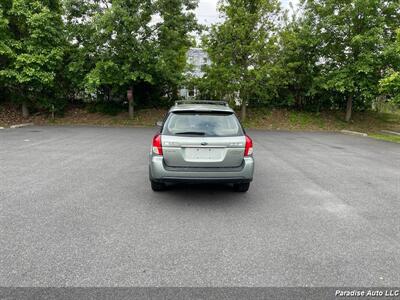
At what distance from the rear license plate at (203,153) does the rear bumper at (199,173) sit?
0.19 metres

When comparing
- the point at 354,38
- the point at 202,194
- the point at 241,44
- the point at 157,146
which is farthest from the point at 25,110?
the point at 354,38

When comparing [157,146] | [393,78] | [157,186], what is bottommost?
[157,186]

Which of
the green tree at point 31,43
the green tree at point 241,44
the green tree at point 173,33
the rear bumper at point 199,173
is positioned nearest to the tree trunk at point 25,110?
the green tree at point 31,43

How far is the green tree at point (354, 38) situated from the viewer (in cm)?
1609

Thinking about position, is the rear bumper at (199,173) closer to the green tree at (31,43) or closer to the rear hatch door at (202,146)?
the rear hatch door at (202,146)

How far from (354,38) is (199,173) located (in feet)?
51.4

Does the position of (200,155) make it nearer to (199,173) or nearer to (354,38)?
Answer: (199,173)

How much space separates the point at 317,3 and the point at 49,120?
1898 centimetres

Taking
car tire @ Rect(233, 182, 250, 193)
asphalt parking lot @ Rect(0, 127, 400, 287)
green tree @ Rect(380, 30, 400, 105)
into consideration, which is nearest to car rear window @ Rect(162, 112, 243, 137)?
car tire @ Rect(233, 182, 250, 193)

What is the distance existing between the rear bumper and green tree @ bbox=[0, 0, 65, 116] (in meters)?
14.6

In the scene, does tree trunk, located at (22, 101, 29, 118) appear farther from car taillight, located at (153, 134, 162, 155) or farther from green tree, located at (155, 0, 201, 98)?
car taillight, located at (153, 134, 162, 155)

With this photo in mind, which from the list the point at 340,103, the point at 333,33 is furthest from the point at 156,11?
the point at 340,103

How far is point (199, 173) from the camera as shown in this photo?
4418 mm

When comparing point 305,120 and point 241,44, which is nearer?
point 241,44
